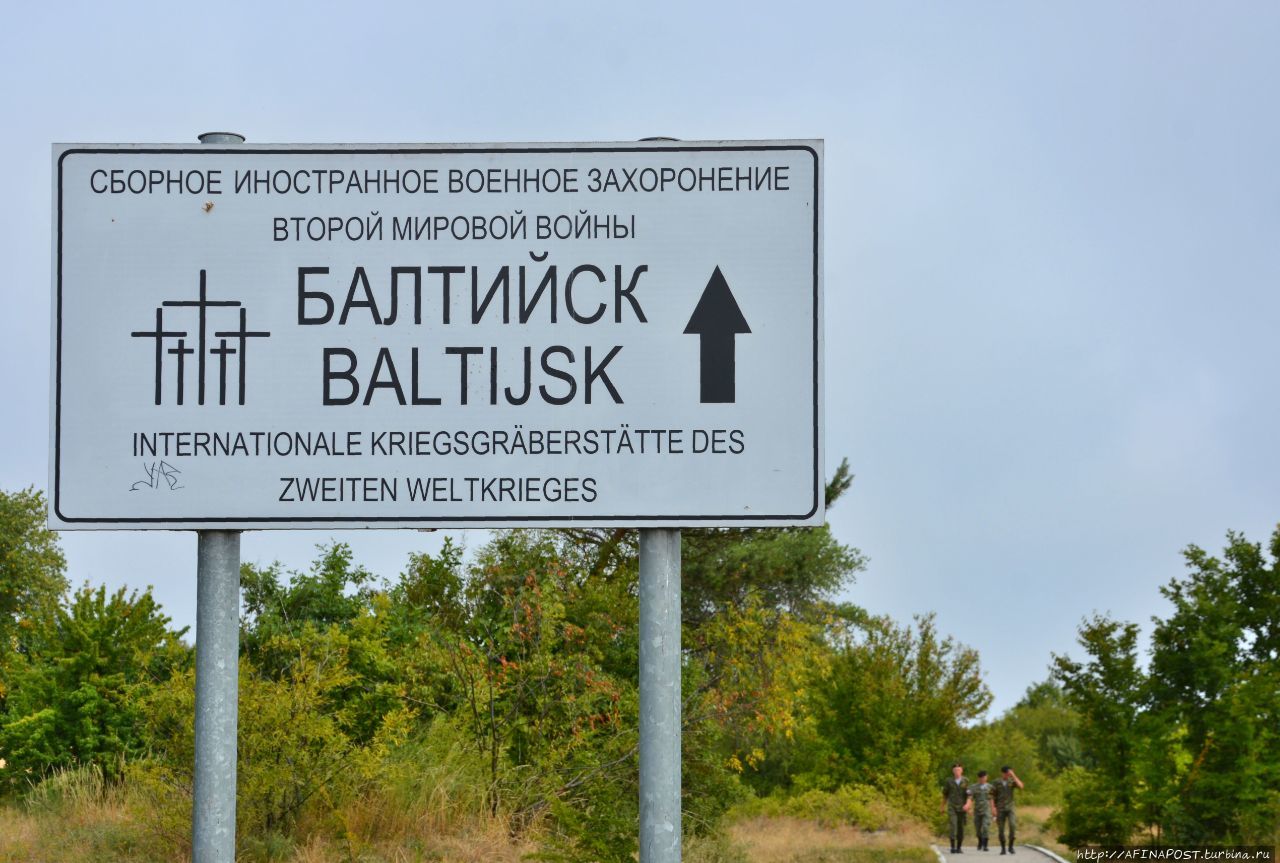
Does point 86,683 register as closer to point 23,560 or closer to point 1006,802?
point 1006,802

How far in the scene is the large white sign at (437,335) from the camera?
5.10 m

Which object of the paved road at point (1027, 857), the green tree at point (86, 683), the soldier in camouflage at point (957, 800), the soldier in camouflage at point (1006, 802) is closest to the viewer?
the green tree at point (86, 683)

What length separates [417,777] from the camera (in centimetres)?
1414

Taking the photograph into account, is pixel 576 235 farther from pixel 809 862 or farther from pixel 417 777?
pixel 809 862

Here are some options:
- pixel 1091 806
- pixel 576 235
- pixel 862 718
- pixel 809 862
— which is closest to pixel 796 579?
pixel 862 718

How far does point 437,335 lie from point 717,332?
98cm

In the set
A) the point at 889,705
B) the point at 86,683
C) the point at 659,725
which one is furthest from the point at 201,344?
the point at 889,705

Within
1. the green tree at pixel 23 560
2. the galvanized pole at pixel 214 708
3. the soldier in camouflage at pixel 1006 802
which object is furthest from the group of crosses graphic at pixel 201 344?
the green tree at pixel 23 560

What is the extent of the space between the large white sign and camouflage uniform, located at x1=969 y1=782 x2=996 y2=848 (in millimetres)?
24402

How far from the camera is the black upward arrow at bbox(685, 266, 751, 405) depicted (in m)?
5.10

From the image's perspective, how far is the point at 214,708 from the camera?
5.12 meters

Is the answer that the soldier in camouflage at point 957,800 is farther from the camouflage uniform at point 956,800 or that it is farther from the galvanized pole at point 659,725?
the galvanized pole at point 659,725

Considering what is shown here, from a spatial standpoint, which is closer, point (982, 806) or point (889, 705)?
point (982, 806)

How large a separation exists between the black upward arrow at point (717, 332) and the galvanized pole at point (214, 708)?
179cm
